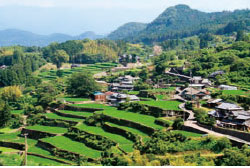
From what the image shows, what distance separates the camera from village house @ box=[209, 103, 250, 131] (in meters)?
Result: 31.5

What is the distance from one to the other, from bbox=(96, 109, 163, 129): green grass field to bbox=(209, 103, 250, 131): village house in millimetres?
5126

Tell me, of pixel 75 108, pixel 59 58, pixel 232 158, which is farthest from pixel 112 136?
pixel 59 58

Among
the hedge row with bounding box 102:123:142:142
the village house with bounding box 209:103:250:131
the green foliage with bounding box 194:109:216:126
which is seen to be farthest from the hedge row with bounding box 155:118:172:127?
the village house with bounding box 209:103:250:131

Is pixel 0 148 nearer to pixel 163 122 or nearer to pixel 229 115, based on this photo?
pixel 163 122

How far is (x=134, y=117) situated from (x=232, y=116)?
1025 cm

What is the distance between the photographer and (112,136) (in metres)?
35.3

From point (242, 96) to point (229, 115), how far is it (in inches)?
255

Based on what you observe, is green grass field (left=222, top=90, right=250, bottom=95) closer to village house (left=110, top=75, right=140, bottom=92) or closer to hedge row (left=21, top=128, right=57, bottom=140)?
village house (left=110, top=75, right=140, bottom=92)

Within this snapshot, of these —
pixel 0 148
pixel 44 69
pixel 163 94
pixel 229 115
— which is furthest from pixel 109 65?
pixel 229 115

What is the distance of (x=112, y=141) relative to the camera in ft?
109

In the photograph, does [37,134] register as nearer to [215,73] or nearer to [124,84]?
[124,84]

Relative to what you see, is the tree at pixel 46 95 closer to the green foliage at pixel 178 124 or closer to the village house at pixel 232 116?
the green foliage at pixel 178 124

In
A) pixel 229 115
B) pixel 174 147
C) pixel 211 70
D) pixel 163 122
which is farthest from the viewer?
pixel 211 70

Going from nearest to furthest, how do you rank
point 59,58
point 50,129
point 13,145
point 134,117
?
point 134,117 → point 13,145 → point 50,129 → point 59,58
